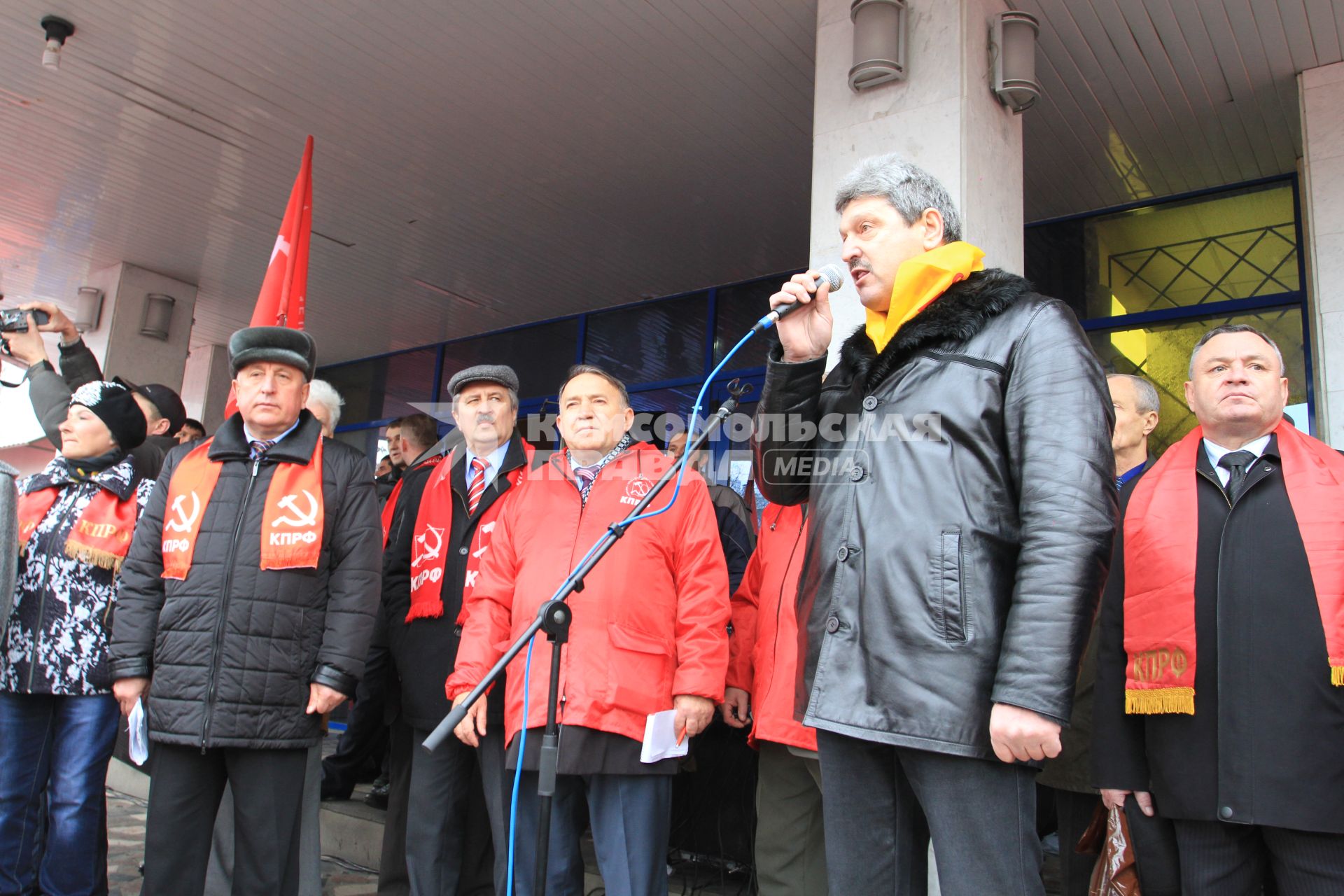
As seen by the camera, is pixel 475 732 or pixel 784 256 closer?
pixel 475 732

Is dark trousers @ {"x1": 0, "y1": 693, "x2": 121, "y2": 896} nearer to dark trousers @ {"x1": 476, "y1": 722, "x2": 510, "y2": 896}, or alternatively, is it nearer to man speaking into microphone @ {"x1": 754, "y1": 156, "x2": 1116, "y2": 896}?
dark trousers @ {"x1": 476, "y1": 722, "x2": 510, "y2": 896}

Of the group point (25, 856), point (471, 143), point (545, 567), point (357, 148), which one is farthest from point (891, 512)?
point (357, 148)

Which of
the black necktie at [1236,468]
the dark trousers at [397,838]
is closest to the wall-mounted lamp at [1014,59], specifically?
the black necktie at [1236,468]

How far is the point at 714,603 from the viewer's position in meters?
2.82

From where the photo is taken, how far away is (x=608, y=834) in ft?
8.70

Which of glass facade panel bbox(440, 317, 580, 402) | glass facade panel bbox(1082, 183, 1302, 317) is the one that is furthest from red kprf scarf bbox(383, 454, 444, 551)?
glass facade panel bbox(1082, 183, 1302, 317)

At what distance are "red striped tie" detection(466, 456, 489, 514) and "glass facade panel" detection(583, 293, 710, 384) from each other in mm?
4731

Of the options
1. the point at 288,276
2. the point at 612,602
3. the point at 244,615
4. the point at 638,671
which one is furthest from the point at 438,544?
the point at 288,276

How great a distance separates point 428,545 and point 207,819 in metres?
1.16

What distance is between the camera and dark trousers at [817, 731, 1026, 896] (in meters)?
1.53

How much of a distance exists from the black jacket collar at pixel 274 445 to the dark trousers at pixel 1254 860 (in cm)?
264

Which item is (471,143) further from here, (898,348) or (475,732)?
(898,348)

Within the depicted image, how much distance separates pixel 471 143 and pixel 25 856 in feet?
14.7

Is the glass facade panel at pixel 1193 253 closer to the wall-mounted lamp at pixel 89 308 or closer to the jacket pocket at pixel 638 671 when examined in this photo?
the jacket pocket at pixel 638 671
